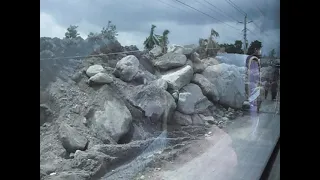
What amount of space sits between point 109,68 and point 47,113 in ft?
0.92

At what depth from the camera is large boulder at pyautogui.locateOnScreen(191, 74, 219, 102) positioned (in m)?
1.43

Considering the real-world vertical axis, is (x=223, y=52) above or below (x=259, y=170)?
above

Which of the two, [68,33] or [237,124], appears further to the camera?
[237,124]

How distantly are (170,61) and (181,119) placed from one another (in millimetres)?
255

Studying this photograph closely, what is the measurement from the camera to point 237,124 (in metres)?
1.66

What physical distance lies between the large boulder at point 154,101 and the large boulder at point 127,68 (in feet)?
0.19

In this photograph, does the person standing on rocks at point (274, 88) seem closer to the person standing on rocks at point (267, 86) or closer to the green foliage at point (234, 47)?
the person standing on rocks at point (267, 86)

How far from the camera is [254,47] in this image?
6.01ft

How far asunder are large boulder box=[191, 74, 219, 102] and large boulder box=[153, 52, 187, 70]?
0.10 metres

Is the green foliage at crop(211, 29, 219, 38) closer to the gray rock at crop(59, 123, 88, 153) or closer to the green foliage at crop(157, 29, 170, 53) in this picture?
the green foliage at crop(157, 29, 170, 53)

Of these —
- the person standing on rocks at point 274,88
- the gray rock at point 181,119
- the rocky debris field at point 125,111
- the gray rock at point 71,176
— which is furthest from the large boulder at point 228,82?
the gray rock at point 71,176

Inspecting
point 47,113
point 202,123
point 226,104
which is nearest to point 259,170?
point 226,104

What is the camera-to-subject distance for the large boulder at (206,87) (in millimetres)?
1435

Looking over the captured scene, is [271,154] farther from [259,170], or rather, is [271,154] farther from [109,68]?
[109,68]
